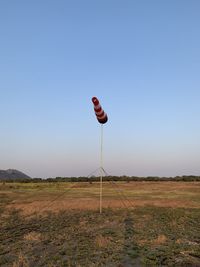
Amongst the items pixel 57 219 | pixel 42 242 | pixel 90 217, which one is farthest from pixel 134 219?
pixel 42 242

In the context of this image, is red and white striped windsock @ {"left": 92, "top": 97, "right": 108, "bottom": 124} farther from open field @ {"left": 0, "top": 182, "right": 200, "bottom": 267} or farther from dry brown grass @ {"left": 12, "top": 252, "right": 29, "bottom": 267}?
dry brown grass @ {"left": 12, "top": 252, "right": 29, "bottom": 267}

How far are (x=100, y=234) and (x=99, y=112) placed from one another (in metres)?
8.66

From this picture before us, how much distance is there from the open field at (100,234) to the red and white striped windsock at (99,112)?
6.89 m

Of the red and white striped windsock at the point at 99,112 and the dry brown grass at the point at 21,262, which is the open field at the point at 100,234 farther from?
the red and white striped windsock at the point at 99,112

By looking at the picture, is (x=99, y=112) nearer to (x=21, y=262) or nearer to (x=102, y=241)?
(x=102, y=241)

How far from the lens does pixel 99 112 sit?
23.2 m

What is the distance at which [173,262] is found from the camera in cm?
1245

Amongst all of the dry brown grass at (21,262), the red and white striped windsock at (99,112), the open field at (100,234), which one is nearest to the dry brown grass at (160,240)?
the open field at (100,234)

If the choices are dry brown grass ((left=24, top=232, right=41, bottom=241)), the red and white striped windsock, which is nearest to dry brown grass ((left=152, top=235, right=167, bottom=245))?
dry brown grass ((left=24, top=232, right=41, bottom=241))

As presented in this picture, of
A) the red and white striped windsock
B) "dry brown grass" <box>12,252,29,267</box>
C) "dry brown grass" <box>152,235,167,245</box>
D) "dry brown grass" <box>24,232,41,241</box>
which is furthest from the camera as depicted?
the red and white striped windsock

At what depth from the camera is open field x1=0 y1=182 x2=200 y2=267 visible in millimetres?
13148

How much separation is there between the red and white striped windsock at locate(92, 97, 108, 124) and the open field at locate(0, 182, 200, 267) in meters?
6.89

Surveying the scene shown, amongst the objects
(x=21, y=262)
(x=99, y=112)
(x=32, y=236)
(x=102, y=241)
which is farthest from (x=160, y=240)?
(x=99, y=112)

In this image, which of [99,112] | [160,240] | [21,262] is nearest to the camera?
[21,262]
